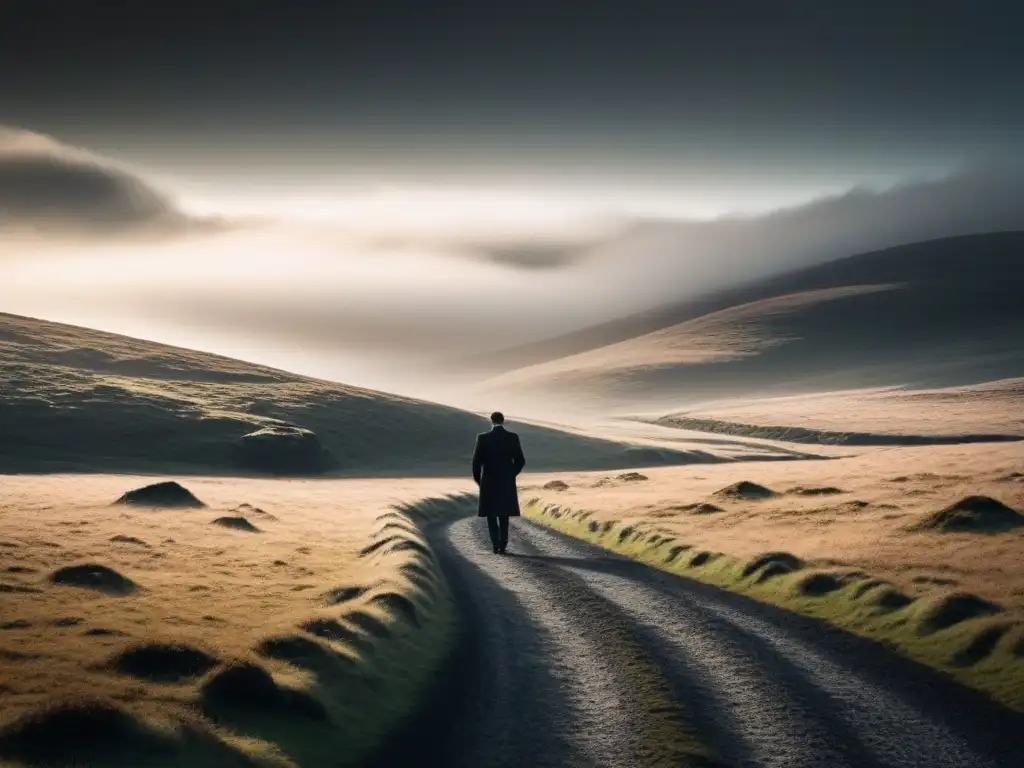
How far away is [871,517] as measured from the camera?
3559 cm

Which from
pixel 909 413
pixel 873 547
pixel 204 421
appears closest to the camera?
pixel 873 547

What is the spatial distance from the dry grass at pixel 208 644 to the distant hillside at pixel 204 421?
67.2 m

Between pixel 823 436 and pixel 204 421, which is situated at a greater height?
pixel 823 436

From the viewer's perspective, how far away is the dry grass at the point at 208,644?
1138 centimetres

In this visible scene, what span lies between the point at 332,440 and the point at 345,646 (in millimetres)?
108226

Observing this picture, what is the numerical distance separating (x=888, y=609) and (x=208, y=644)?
564 inches

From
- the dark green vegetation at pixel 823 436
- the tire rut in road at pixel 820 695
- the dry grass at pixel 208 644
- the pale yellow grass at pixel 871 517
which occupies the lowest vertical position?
the dry grass at pixel 208 644

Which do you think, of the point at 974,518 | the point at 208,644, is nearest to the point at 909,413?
the point at 974,518

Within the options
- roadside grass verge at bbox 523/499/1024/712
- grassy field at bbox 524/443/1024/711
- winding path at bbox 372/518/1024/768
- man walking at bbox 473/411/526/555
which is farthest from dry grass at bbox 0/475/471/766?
grassy field at bbox 524/443/1024/711

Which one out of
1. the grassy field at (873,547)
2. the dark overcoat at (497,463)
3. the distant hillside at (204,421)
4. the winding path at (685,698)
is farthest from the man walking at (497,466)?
the distant hillside at (204,421)

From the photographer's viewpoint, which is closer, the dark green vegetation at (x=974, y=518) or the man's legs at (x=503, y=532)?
the dark green vegetation at (x=974, y=518)

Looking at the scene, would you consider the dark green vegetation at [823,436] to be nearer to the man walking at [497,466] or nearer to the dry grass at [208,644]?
the man walking at [497,466]

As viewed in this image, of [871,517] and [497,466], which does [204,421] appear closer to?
[497,466]

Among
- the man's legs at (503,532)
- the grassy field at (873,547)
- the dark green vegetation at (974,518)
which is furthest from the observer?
the man's legs at (503,532)
